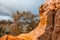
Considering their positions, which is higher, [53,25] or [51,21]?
[51,21]

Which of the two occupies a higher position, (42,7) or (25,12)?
(42,7)

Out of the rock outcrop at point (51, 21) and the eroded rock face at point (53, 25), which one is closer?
the eroded rock face at point (53, 25)

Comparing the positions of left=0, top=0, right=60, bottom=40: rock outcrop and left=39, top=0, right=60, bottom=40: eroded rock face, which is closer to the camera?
left=39, top=0, right=60, bottom=40: eroded rock face

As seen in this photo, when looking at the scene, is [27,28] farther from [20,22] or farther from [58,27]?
[58,27]

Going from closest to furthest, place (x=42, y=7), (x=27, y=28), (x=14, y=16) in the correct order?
1. (x=42, y=7)
2. (x=27, y=28)
3. (x=14, y=16)

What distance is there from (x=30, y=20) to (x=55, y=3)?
26924mm

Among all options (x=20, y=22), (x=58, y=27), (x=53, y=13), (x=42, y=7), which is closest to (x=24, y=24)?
(x=20, y=22)

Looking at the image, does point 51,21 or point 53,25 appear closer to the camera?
point 53,25

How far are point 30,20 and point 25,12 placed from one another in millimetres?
2465

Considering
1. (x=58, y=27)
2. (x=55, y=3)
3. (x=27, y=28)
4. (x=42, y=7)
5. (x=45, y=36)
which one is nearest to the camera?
(x=58, y=27)

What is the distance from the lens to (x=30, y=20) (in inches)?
1620

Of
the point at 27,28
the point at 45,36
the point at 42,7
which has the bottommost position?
the point at 27,28

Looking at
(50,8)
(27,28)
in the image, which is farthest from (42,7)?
(27,28)

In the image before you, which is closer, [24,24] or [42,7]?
[42,7]
